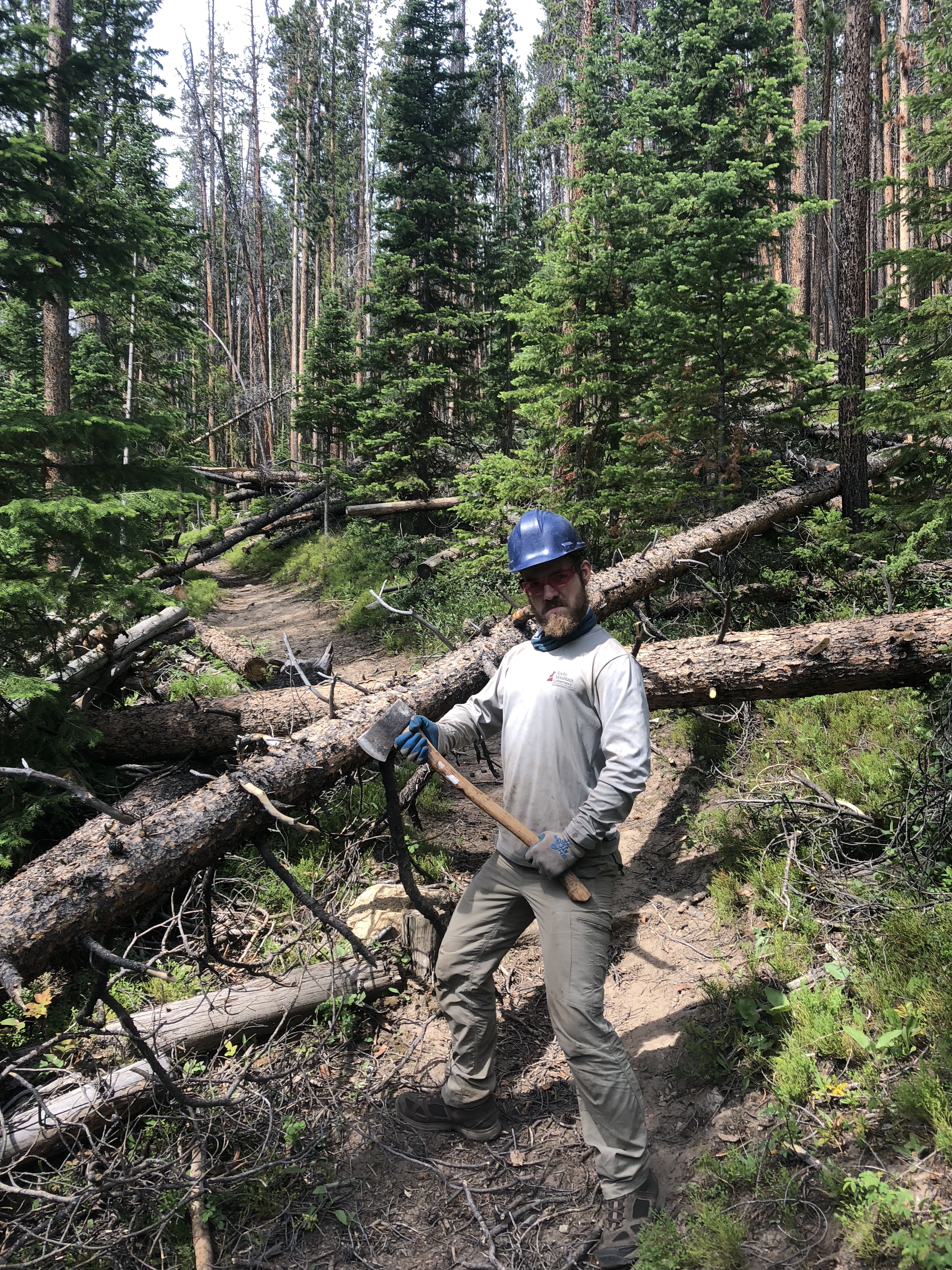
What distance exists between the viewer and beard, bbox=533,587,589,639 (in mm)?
3312

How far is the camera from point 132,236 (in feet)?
19.1

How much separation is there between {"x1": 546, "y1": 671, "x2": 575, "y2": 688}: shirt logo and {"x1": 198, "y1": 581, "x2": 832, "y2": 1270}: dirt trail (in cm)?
198

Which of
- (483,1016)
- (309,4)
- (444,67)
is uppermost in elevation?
(309,4)

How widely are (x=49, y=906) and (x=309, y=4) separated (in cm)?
3983

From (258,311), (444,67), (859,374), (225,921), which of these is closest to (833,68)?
(444,67)

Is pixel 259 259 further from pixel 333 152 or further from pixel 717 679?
pixel 717 679

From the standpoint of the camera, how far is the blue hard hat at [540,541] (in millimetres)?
3258

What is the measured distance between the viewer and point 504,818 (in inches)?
127

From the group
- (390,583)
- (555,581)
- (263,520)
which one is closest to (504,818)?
(555,581)

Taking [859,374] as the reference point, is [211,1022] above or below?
below

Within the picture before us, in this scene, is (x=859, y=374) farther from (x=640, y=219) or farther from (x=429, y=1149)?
(x=429, y=1149)

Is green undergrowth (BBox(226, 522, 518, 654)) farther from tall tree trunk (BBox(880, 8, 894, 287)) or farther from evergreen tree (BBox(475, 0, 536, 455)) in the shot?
tall tree trunk (BBox(880, 8, 894, 287))

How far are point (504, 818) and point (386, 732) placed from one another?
0.69 m

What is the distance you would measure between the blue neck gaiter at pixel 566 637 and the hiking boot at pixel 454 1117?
216 cm
